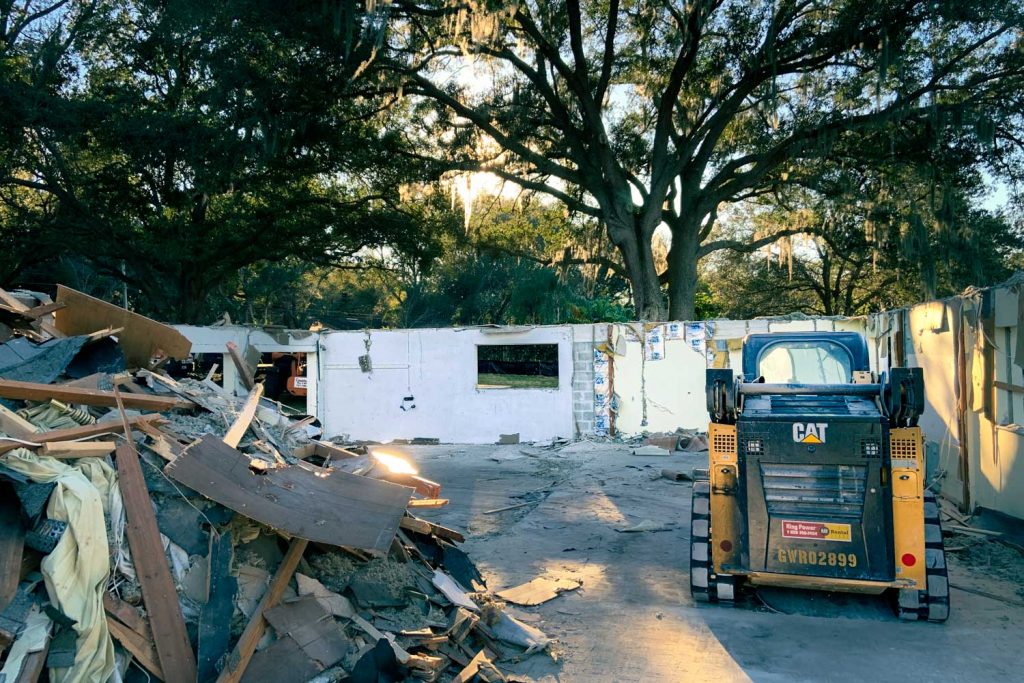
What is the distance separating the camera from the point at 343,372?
18.3 m

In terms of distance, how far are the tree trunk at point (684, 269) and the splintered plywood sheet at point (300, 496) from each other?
1624 centimetres

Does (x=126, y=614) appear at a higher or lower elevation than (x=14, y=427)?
lower

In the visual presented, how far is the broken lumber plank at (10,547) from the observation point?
12.2 ft

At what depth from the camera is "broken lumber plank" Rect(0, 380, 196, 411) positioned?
501cm

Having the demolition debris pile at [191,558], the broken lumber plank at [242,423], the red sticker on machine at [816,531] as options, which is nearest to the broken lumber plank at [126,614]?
the demolition debris pile at [191,558]

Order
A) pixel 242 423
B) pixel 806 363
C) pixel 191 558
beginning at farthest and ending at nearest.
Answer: pixel 806 363 < pixel 242 423 < pixel 191 558

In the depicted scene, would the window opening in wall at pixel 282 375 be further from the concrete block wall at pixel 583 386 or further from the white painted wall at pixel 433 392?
the concrete block wall at pixel 583 386

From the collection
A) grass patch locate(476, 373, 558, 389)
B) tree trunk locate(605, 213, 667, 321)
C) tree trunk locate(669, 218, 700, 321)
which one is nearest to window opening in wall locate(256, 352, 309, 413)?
grass patch locate(476, 373, 558, 389)

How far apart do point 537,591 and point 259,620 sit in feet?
9.44

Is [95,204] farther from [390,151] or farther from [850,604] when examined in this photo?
[850,604]

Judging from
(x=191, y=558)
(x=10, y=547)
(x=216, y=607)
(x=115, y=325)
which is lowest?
(x=216, y=607)

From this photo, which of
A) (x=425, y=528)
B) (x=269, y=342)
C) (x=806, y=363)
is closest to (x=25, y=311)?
(x=425, y=528)

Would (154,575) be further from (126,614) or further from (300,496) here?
(300,496)

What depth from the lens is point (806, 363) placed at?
7.34 metres
